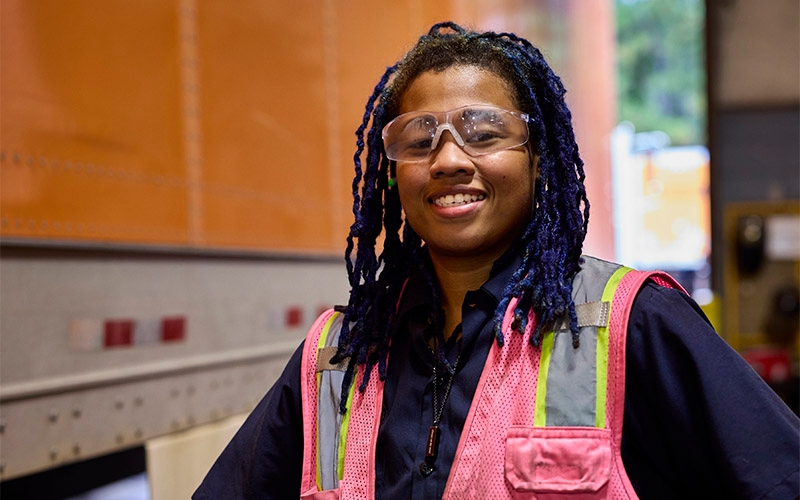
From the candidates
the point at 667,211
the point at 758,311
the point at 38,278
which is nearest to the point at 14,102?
the point at 38,278

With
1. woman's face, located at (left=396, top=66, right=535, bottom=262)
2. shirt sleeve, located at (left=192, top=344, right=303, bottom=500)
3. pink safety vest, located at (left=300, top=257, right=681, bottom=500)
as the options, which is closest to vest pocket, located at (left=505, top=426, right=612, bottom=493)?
pink safety vest, located at (left=300, top=257, right=681, bottom=500)

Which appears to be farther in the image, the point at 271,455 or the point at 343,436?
the point at 271,455

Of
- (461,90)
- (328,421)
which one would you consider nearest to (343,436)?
(328,421)

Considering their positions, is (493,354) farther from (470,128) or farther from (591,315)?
(470,128)

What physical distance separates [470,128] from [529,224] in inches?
9.2

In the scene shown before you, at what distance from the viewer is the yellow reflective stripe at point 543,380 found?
5.03 feet

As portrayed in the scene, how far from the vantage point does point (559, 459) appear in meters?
1.50

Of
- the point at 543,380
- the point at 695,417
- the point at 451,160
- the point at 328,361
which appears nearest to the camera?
the point at 695,417

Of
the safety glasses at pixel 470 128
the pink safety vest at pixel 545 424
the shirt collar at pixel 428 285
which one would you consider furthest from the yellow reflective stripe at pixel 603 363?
the safety glasses at pixel 470 128

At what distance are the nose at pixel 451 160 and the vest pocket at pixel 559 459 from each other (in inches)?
19.7

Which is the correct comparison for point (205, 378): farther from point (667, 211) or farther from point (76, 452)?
point (667, 211)

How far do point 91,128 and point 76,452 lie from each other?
3.23ft

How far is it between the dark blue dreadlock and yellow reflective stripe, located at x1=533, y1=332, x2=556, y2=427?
0.07 ft

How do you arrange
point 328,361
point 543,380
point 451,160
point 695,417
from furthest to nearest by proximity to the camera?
point 328,361
point 451,160
point 543,380
point 695,417
